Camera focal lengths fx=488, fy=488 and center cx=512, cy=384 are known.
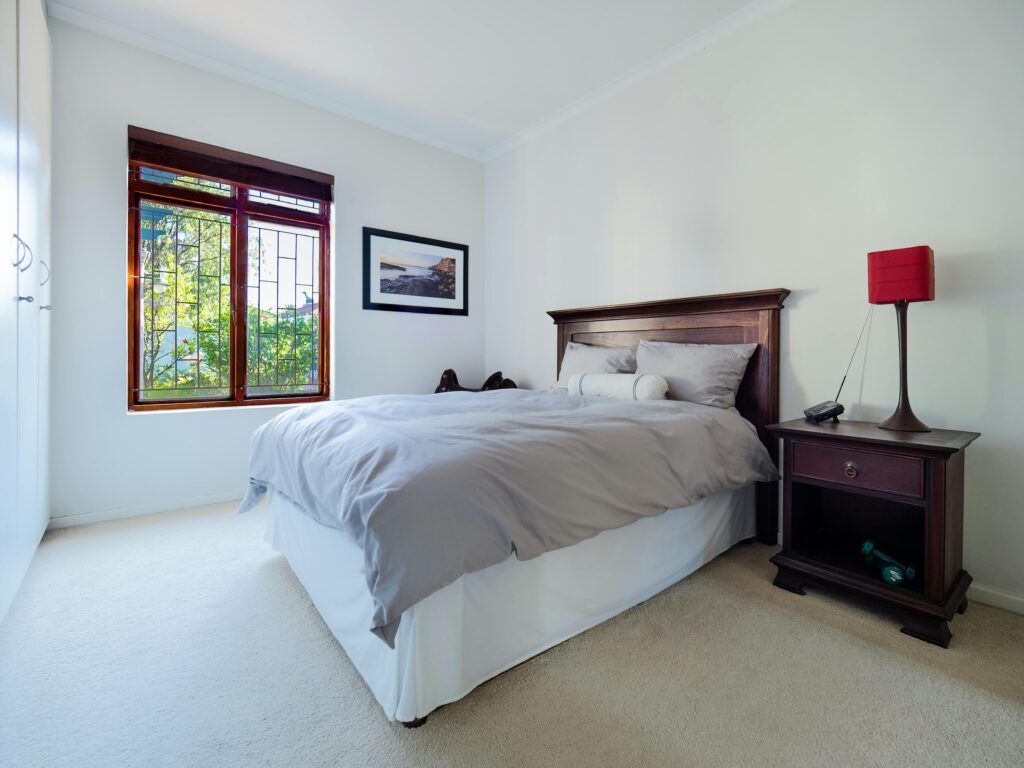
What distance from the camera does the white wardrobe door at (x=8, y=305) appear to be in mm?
1605

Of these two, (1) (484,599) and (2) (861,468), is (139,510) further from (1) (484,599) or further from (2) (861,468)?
(2) (861,468)

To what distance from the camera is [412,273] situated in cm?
403

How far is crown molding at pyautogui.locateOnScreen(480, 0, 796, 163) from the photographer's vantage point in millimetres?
2562

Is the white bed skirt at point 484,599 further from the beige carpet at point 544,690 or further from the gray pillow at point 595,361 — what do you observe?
the gray pillow at point 595,361

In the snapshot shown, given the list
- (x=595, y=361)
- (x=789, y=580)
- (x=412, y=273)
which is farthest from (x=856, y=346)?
(x=412, y=273)

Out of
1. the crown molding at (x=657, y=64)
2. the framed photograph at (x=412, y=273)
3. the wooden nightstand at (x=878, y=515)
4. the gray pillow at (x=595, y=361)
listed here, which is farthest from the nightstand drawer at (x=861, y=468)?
the framed photograph at (x=412, y=273)

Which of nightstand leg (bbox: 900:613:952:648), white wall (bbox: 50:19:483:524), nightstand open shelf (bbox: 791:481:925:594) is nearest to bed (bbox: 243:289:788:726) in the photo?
nightstand open shelf (bbox: 791:481:925:594)

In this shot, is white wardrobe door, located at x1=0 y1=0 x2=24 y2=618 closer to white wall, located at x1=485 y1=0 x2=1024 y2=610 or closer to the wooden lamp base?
white wall, located at x1=485 y1=0 x2=1024 y2=610

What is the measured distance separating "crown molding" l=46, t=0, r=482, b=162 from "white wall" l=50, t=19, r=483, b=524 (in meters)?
0.05

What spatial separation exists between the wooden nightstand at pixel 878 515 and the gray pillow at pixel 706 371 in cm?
40

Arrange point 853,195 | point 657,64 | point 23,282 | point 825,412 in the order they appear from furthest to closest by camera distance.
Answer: point 657,64, point 853,195, point 825,412, point 23,282

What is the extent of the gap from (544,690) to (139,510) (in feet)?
9.06

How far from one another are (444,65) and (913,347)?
300 centimetres

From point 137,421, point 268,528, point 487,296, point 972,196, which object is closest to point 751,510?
point 972,196
